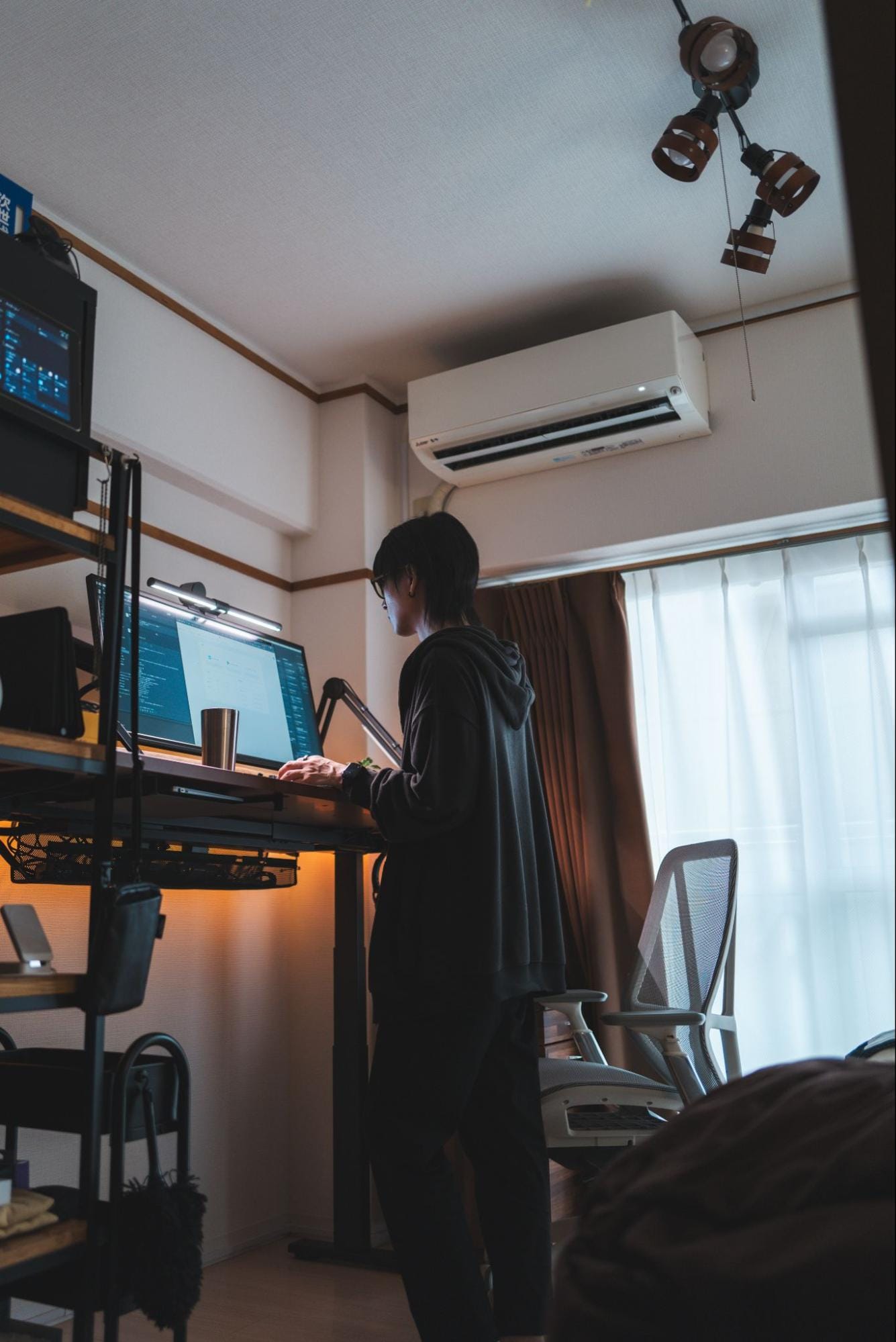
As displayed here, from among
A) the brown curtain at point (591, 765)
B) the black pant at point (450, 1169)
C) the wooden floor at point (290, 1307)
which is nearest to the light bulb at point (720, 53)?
the brown curtain at point (591, 765)

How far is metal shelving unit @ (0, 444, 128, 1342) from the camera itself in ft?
4.87

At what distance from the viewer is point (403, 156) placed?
2.68 m

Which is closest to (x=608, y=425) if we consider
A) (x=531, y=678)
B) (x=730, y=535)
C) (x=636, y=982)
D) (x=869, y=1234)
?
(x=730, y=535)

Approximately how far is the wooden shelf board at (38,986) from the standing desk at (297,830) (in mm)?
363

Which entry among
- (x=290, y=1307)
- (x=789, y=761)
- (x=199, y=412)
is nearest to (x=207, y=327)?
(x=199, y=412)

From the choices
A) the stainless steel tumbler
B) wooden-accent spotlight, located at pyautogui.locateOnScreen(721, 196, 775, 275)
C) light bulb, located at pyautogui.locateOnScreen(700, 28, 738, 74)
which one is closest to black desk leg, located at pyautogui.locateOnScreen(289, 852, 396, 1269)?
the stainless steel tumbler

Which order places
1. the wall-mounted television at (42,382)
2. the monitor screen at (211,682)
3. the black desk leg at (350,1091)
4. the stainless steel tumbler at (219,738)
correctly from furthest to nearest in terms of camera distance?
the black desk leg at (350,1091)
the monitor screen at (211,682)
the stainless steel tumbler at (219,738)
the wall-mounted television at (42,382)

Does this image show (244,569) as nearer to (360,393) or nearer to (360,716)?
(360,716)

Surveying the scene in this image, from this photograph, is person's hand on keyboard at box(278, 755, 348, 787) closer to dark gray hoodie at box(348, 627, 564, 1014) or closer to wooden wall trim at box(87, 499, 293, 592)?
dark gray hoodie at box(348, 627, 564, 1014)

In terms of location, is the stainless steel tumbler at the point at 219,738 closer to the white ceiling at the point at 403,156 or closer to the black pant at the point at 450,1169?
the black pant at the point at 450,1169

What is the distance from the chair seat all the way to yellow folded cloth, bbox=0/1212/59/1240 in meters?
1.10

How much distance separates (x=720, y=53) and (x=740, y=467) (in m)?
1.29

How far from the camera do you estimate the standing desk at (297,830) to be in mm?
2000

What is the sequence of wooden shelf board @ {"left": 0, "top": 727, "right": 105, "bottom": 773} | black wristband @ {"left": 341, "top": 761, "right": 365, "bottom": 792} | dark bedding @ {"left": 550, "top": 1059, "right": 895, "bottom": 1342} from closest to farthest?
dark bedding @ {"left": 550, "top": 1059, "right": 895, "bottom": 1342}, wooden shelf board @ {"left": 0, "top": 727, "right": 105, "bottom": 773}, black wristband @ {"left": 341, "top": 761, "right": 365, "bottom": 792}
